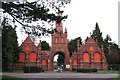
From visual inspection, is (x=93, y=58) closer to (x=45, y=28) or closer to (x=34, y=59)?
(x=34, y=59)

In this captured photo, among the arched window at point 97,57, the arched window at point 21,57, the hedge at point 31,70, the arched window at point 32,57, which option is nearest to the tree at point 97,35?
the arched window at point 97,57

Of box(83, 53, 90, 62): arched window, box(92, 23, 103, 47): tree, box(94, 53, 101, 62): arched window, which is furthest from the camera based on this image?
box(92, 23, 103, 47): tree

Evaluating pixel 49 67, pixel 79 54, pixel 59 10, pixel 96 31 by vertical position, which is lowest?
pixel 49 67

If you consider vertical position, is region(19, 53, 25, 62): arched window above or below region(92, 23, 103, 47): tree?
below

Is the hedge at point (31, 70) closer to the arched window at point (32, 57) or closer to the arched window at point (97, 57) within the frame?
the arched window at point (32, 57)

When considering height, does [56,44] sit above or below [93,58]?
above

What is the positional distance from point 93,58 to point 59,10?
42932 millimetres

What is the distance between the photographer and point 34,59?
55.9 metres

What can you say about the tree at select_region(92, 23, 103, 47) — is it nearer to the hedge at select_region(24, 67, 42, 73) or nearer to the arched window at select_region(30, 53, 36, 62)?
the arched window at select_region(30, 53, 36, 62)

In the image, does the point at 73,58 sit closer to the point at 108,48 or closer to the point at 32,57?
the point at 32,57

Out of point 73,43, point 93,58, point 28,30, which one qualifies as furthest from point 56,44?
point 28,30

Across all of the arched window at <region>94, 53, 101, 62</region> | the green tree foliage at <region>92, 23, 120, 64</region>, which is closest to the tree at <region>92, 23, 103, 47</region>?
the green tree foliage at <region>92, 23, 120, 64</region>

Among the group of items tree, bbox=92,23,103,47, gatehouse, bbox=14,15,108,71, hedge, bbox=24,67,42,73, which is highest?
tree, bbox=92,23,103,47

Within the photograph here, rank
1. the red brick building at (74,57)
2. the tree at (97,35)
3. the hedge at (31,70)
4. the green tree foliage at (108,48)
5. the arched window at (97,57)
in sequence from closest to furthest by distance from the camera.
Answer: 1. the hedge at (31,70)
2. the red brick building at (74,57)
3. the arched window at (97,57)
4. the green tree foliage at (108,48)
5. the tree at (97,35)
